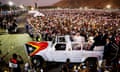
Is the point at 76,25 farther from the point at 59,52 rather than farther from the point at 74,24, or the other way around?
the point at 59,52

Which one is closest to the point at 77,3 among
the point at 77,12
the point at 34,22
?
the point at 77,12

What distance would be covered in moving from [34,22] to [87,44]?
1.91m

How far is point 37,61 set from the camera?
26.6 ft

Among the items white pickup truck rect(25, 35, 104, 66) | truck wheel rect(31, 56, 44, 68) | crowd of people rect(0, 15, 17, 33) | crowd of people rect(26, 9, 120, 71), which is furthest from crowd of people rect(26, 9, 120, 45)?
truck wheel rect(31, 56, 44, 68)

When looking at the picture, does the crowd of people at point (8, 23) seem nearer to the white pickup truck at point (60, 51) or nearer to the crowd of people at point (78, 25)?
the crowd of people at point (78, 25)

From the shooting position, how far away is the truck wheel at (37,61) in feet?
26.4

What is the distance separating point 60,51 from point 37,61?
797mm

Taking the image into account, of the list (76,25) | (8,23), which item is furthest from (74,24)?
(8,23)

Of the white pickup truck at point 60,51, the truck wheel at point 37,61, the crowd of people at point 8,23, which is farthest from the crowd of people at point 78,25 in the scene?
the truck wheel at point 37,61

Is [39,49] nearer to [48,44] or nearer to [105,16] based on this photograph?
[48,44]

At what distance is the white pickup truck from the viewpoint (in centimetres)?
810

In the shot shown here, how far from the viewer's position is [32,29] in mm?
8422

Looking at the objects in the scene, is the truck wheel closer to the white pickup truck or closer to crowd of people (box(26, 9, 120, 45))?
the white pickup truck

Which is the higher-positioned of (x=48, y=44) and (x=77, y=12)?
(x=77, y=12)
